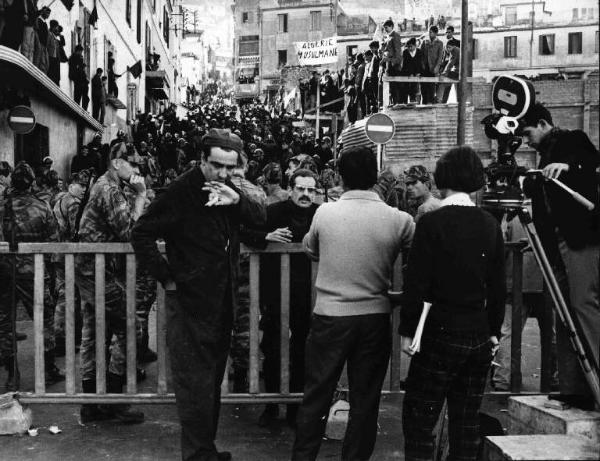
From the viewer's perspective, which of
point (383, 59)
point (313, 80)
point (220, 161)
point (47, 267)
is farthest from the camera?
point (313, 80)

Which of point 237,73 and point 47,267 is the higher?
point 237,73

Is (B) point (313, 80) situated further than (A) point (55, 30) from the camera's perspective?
Yes

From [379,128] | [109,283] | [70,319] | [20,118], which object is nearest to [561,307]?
[70,319]

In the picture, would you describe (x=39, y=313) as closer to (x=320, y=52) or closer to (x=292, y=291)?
(x=292, y=291)

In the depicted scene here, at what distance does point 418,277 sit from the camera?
12.8 ft

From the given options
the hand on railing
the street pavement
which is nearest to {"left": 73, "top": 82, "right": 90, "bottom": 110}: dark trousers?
the street pavement

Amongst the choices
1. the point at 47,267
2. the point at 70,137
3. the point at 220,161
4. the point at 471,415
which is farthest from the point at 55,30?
the point at 471,415

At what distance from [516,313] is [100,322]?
109 inches

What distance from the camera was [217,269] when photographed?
4.54 metres

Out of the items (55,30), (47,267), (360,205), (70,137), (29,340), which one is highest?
(55,30)

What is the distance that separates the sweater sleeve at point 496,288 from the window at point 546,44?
181 feet

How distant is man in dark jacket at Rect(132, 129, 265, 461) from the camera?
4516 mm

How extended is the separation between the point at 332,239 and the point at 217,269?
743 mm

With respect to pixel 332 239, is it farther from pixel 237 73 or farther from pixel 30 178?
pixel 237 73
